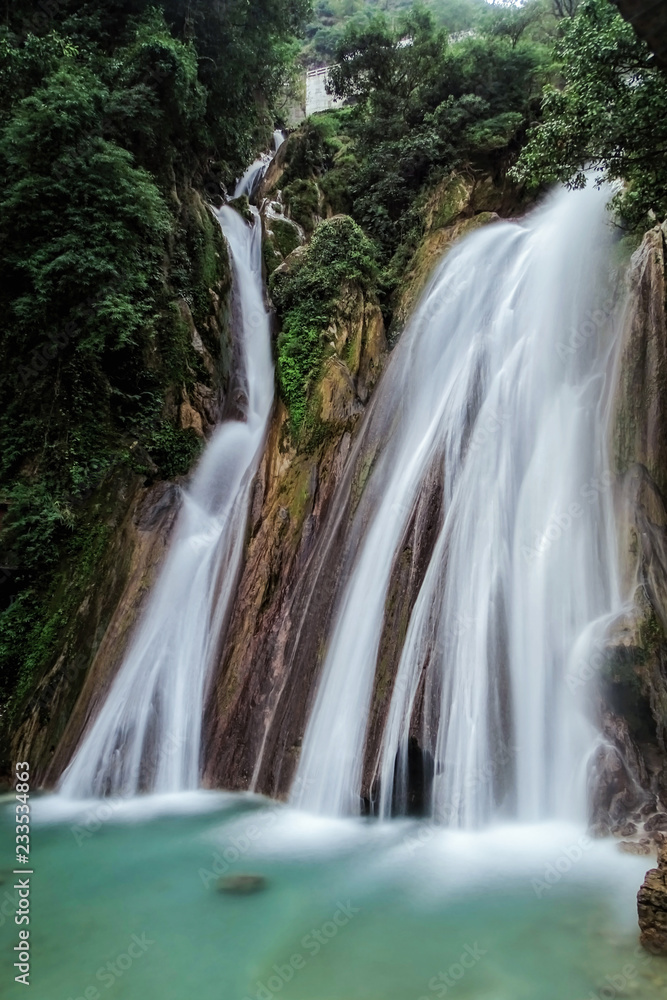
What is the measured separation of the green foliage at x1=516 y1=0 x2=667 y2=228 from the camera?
753 centimetres

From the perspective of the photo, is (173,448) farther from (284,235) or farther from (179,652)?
(284,235)

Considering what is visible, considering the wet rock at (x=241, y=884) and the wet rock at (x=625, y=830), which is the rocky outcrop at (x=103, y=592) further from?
the wet rock at (x=625, y=830)

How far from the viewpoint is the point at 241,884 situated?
591 cm

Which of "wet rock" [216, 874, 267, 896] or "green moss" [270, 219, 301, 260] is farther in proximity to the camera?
"green moss" [270, 219, 301, 260]

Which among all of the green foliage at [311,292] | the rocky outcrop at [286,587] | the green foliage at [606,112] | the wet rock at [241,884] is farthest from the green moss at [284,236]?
the wet rock at [241,884]

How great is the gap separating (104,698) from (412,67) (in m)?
19.9

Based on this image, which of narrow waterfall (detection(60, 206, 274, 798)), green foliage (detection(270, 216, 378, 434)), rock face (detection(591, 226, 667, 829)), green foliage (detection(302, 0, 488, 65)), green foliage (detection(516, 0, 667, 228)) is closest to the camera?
rock face (detection(591, 226, 667, 829))

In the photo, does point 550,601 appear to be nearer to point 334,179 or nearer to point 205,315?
point 205,315

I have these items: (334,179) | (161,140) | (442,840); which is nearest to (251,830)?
(442,840)

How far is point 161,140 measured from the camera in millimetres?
14211

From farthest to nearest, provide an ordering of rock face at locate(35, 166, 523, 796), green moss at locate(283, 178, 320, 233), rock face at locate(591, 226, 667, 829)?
1. green moss at locate(283, 178, 320, 233)
2. rock face at locate(35, 166, 523, 796)
3. rock face at locate(591, 226, 667, 829)

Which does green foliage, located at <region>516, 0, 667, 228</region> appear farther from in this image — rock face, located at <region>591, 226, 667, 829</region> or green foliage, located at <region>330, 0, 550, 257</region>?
green foliage, located at <region>330, 0, 550, 257</region>

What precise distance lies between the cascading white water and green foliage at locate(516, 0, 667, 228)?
2.49 meters

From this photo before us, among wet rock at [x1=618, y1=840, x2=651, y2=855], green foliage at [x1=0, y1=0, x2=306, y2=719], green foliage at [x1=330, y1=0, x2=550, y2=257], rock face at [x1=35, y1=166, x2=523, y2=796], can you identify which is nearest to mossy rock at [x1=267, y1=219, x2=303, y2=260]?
green foliage at [x1=330, y1=0, x2=550, y2=257]
